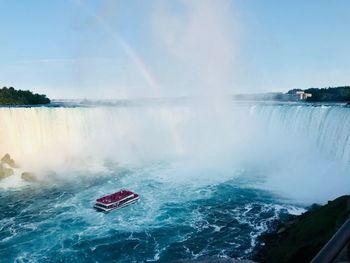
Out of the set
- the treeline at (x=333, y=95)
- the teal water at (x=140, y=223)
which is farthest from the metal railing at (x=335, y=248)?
the treeline at (x=333, y=95)

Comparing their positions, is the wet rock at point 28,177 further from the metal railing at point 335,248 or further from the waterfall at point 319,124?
the metal railing at point 335,248

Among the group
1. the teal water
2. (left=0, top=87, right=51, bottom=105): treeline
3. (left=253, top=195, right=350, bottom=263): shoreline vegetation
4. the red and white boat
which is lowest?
the teal water

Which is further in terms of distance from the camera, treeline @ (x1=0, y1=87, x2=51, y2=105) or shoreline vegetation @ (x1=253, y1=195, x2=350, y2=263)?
treeline @ (x1=0, y1=87, x2=51, y2=105)

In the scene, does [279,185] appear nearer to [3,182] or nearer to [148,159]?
[148,159]

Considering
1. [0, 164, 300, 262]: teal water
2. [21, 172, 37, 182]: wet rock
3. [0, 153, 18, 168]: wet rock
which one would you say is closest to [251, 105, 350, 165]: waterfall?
[0, 164, 300, 262]: teal water

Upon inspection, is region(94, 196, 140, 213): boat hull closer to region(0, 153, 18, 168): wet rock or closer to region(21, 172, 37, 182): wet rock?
region(21, 172, 37, 182): wet rock

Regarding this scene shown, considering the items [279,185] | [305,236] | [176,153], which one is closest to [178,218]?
[305,236]

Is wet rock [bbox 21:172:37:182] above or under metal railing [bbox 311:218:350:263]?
under
